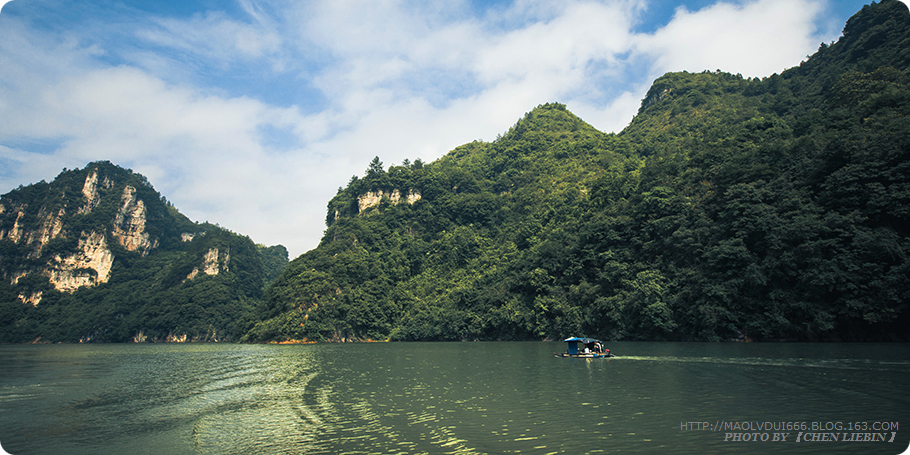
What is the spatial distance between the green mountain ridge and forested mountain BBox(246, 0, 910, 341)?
0.86 feet

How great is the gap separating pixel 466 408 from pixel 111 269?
587ft

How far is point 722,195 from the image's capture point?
49.1 m

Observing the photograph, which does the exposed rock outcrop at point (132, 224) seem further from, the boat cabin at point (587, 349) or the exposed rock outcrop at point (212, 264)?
the boat cabin at point (587, 349)

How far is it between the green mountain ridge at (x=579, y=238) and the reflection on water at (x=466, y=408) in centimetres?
1527

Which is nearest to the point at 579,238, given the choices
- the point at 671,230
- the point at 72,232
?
the point at 671,230

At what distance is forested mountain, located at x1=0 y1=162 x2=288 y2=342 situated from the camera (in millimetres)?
119312

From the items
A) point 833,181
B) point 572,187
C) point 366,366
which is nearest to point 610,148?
point 572,187

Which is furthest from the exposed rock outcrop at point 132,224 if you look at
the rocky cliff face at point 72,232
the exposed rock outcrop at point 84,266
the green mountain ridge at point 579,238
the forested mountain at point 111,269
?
the exposed rock outcrop at point 84,266

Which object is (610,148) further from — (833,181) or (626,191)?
(833,181)

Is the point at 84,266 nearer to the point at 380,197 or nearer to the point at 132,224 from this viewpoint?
the point at 132,224

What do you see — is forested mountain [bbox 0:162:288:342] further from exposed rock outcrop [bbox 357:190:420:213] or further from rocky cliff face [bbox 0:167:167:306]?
exposed rock outcrop [bbox 357:190:420:213]

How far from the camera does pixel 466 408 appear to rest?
15.9 metres

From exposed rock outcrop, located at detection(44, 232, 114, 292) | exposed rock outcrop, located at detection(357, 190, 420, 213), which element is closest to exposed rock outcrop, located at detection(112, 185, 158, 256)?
exposed rock outcrop, located at detection(44, 232, 114, 292)

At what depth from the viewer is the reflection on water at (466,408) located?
11719 mm
